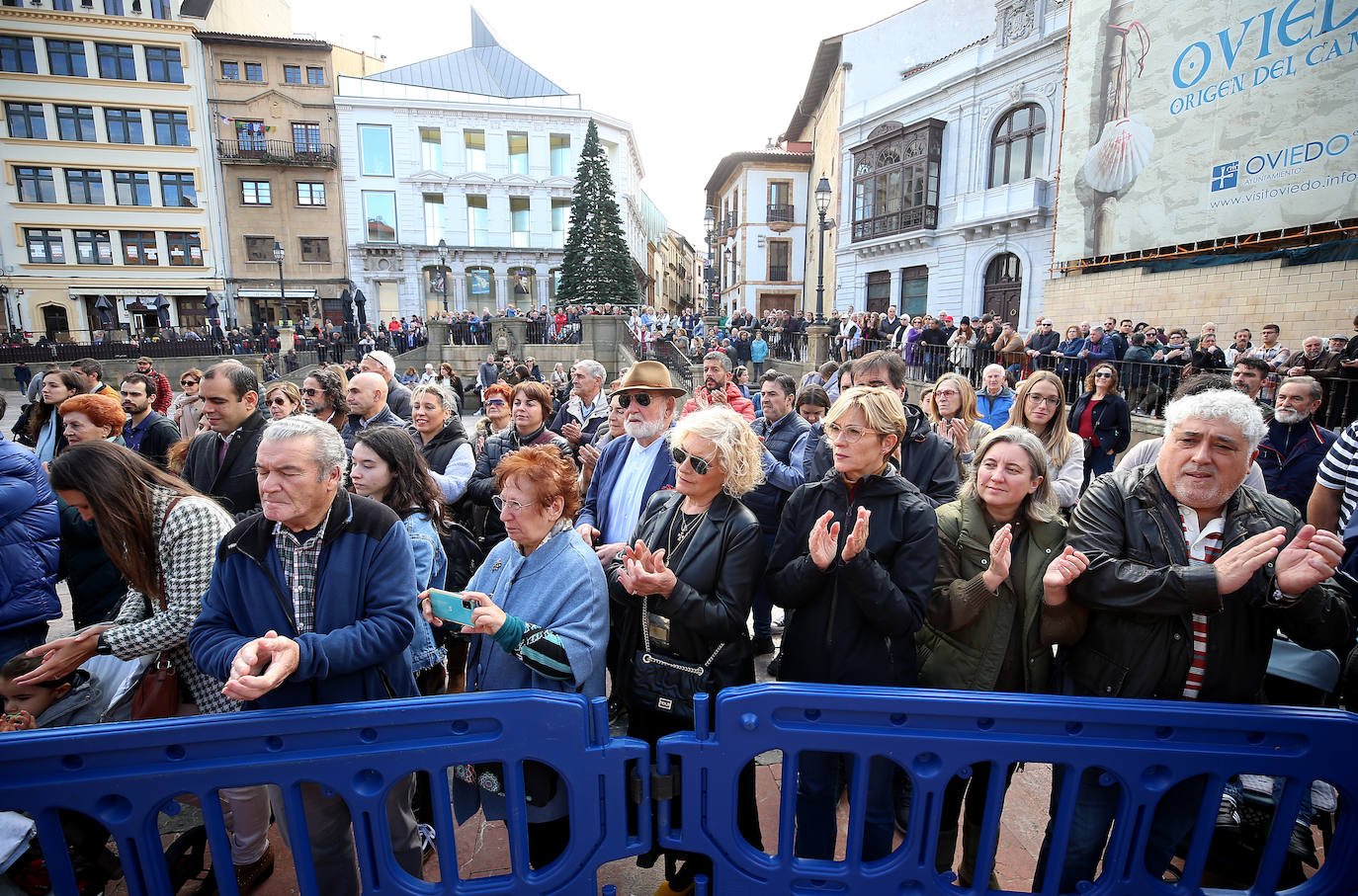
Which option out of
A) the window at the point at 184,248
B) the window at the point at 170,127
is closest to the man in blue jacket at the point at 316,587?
the window at the point at 184,248

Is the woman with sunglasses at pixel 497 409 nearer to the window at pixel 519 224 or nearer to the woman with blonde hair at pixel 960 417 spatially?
the woman with blonde hair at pixel 960 417

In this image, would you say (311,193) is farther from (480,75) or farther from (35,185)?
(480,75)

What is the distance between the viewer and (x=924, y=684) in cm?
254

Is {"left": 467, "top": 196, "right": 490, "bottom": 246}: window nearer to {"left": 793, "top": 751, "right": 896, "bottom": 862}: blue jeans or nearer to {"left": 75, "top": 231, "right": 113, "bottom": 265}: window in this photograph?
{"left": 75, "top": 231, "right": 113, "bottom": 265}: window

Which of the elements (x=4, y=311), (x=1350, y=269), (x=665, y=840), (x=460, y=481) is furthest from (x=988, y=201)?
(x=4, y=311)

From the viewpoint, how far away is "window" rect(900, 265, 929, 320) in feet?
77.8

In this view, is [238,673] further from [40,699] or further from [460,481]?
[460,481]

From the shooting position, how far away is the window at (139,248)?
30.4 m

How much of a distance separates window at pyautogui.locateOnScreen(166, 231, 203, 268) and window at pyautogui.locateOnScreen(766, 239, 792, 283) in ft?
99.6

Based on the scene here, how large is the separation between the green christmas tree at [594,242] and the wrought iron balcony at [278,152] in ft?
46.3

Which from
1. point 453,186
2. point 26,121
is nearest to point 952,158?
point 453,186

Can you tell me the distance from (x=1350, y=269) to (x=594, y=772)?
15952 millimetres

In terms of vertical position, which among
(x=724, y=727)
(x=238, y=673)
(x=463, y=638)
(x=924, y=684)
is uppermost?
(x=238, y=673)

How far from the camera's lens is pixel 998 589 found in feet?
7.66
